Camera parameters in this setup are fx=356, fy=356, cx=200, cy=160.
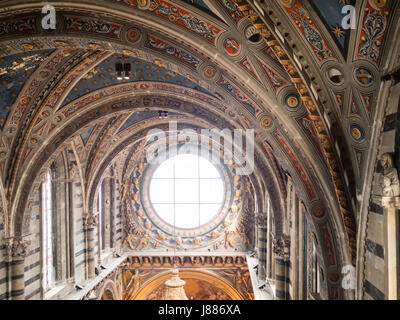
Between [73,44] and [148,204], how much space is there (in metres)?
15.4

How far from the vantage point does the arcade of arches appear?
3.76 metres

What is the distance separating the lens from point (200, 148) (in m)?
21.1

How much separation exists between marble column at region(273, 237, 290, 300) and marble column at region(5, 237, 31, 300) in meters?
7.95

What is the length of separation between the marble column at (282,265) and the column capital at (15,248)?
7914mm

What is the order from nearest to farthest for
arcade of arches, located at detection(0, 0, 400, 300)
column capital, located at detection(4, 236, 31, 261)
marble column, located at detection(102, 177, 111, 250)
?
1. arcade of arches, located at detection(0, 0, 400, 300)
2. column capital, located at detection(4, 236, 31, 261)
3. marble column, located at detection(102, 177, 111, 250)

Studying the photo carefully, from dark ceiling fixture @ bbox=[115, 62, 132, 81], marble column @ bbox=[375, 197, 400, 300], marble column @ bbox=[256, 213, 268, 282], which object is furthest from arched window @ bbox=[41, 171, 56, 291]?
marble column @ bbox=[375, 197, 400, 300]

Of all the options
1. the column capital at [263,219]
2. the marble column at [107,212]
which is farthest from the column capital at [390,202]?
the marble column at [107,212]

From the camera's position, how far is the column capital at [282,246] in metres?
9.74

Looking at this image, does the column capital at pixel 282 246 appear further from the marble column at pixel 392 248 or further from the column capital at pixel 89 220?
the column capital at pixel 89 220

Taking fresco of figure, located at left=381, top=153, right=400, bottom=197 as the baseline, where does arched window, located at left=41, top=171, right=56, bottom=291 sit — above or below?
below

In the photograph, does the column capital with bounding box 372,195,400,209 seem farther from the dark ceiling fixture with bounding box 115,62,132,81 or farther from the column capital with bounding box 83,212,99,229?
the column capital with bounding box 83,212,99,229

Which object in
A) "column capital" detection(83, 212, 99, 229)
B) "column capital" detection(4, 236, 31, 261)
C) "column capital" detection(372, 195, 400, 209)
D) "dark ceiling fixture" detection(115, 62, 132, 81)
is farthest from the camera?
"column capital" detection(83, 212, 99, 229)

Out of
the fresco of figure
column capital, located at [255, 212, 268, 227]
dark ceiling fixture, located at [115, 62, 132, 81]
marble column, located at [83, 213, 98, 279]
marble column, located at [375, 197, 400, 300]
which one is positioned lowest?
marble column, located at [83, 213, 98, 279]
